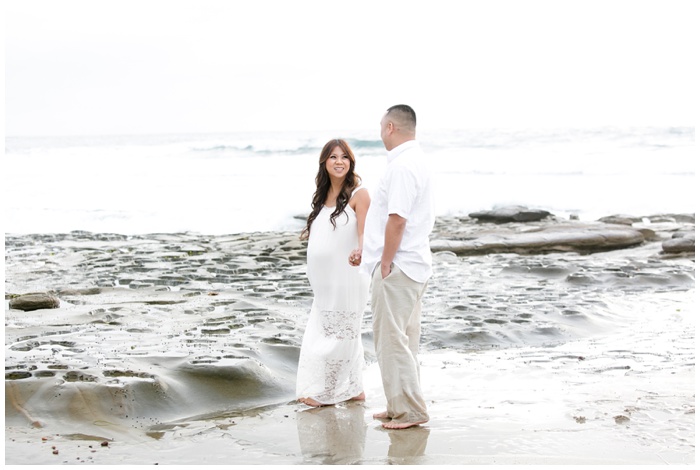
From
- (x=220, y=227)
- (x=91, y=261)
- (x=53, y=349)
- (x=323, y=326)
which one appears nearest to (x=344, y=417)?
(x=323, y=326)

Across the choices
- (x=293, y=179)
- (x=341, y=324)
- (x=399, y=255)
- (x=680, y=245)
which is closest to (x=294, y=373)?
(x=341, y=324)

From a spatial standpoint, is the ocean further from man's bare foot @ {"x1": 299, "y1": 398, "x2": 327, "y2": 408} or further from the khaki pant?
the khaki pant

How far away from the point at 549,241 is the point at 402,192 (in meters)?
9.85

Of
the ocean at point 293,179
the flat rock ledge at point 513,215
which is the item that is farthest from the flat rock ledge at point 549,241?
the ocean at point 293,179

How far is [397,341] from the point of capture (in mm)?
5281

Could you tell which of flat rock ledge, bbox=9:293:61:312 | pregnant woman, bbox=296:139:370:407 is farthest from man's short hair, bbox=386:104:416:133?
flat rock ledge, bbox=9:293:61:312

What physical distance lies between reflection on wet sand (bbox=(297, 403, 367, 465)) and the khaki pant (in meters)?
0.31

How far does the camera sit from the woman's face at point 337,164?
595 centimetres

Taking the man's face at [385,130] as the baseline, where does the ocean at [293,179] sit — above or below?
below

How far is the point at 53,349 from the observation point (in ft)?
22.2

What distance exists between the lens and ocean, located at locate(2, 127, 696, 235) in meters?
22.8

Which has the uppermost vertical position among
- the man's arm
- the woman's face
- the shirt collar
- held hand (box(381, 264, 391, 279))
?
the shirt collar

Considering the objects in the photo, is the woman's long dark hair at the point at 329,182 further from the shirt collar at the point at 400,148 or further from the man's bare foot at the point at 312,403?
the man's bare foot at the point at 312,403

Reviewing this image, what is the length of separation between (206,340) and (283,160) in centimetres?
3519
